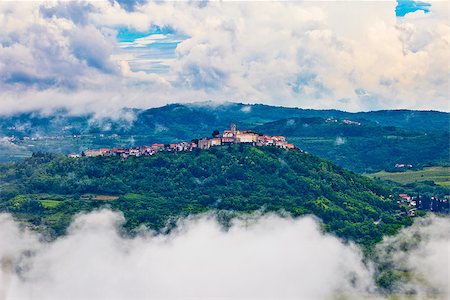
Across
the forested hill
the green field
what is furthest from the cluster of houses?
the green field

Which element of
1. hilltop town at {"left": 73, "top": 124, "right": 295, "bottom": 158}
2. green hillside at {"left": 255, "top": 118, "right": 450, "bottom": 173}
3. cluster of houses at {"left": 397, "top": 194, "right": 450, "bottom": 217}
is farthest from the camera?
green hillside at {"left": 255, "top": 118, "right": 450, "bottom": 173}

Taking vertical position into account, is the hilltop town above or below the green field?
above

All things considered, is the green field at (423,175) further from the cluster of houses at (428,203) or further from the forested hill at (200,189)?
the forested hill at (200,189)

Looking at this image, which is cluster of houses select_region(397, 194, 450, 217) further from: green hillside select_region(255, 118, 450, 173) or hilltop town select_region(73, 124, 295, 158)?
green hillside select_region(255, 118, 450, 173)

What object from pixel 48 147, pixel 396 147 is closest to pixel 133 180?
pixel 396 147

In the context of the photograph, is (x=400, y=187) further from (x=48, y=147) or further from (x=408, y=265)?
(x=48, y=147)

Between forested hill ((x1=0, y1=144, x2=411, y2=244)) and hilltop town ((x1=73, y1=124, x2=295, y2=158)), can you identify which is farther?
hilltop town ((x1=73, y1=124, x2=295, y2=158))

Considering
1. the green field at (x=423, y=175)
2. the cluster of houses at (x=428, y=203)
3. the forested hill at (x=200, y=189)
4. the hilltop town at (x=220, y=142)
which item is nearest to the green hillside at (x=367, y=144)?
the green field at (x=423, y=175)

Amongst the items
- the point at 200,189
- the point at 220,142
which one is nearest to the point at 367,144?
the point at 220,142
